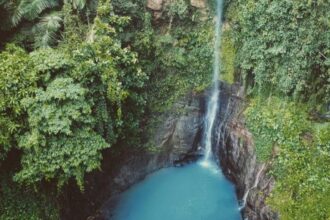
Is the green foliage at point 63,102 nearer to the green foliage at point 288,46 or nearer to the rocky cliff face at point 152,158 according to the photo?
the rocky cliff face at point 152,158

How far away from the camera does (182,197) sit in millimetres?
11352

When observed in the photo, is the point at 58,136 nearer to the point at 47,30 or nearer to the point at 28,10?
the point at 47,30

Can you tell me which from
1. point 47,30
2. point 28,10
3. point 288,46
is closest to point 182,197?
point 288,46

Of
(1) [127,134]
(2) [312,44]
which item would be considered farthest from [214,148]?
(2) [312,44]

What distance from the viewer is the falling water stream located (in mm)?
10844

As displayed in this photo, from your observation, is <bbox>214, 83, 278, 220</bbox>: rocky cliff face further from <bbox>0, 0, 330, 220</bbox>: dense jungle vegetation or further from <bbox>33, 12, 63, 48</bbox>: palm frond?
<bbox>33, 12, 63, 48</bbox>: palm frond

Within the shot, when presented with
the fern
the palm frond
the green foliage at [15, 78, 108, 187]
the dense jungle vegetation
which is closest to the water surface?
the dense jungle vegetation

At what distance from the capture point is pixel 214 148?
12.7 m

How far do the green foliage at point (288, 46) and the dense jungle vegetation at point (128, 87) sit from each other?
1.2 inches

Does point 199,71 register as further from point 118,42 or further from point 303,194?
point 303,194

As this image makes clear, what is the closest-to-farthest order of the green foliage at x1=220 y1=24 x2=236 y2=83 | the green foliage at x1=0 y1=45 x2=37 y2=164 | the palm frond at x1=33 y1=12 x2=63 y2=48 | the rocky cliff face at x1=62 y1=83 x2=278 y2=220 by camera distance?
the green foliage at x1=0 y1=45 x2=37 y2=164 < the palm frond at x1=33 y1=12 x2=63 y2=48 < the rocky cliff face at x1=62 y1=83 x2=278 y2=220 < the green foliage at x1=220 y1=24 x2=236 y2=83

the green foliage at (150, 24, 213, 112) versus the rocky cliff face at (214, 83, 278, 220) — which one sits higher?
the green foliage at (150, 24, 213, 112)

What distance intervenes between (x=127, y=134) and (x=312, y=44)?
6.01 meters

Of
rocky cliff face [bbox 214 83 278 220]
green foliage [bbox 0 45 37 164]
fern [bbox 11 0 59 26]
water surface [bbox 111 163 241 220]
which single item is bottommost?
water surface [bbox 111 163 241 220]
